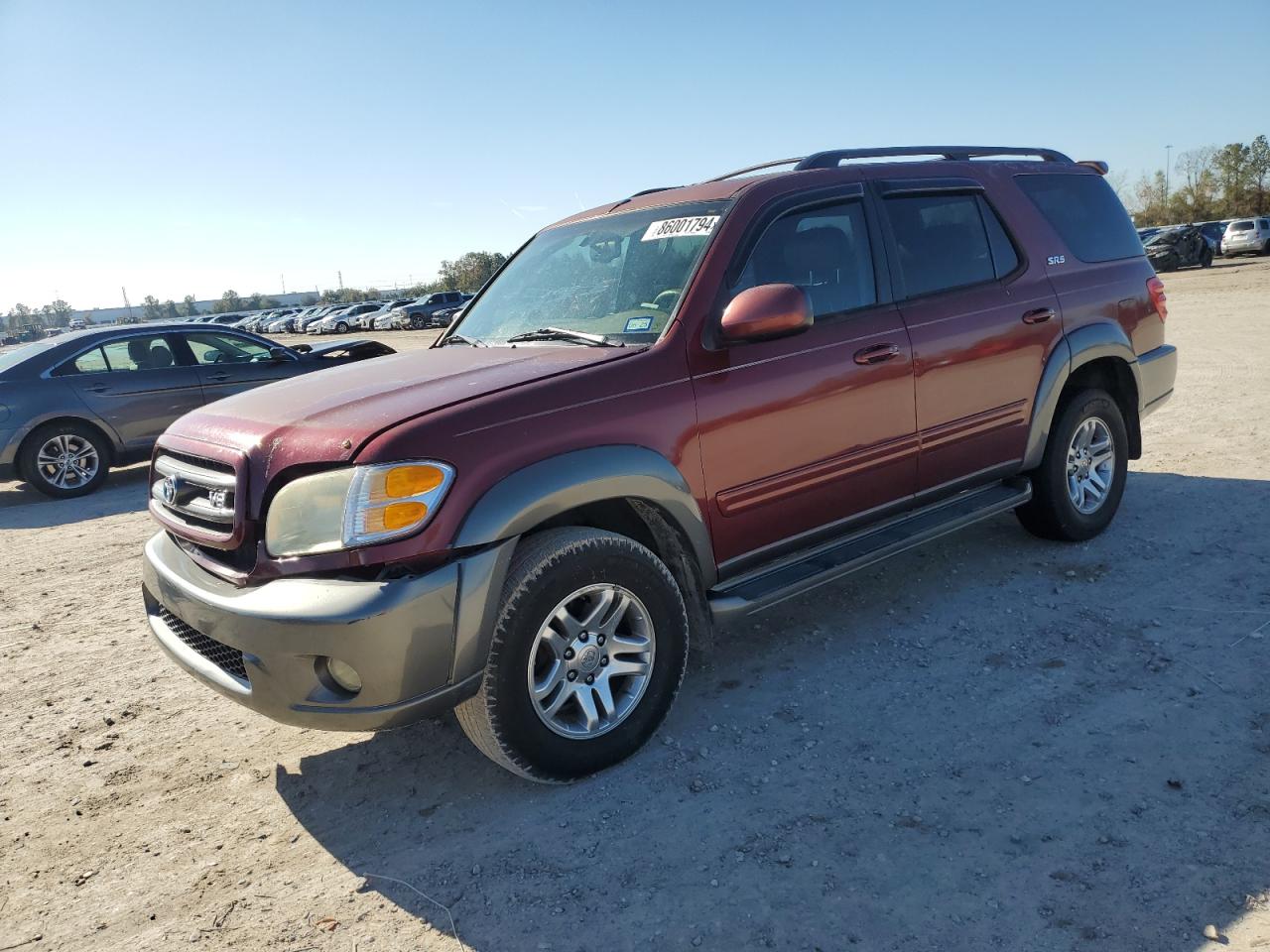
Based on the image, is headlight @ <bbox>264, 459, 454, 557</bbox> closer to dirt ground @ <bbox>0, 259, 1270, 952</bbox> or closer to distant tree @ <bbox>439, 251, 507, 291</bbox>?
dirt ground @ <bbox>0, 259, 1270, 952</bbox>

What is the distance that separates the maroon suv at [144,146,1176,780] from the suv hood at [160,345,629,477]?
0.02 metres

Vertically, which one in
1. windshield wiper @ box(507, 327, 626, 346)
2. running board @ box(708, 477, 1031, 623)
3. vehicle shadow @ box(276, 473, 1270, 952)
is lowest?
vehicle shadow @ box(276, 473, 1270, 952)

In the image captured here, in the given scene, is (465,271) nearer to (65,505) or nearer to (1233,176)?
(1233,176)

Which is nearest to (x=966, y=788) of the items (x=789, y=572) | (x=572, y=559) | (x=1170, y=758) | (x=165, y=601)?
(x=1170, y=758)

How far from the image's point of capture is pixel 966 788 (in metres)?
2.89

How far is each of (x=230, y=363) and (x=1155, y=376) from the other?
8718 mm

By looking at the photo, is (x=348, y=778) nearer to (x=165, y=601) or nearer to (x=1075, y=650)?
(x=165, y=601)

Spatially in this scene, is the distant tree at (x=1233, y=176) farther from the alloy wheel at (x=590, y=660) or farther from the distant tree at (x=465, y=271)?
the alloy wheel at (x=590, y=660)

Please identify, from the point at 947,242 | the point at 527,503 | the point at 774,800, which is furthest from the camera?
the point at 947,242

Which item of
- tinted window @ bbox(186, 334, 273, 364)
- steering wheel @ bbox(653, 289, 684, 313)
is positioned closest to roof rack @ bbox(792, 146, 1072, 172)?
steering wheel @ bbox(653, 289, 684, 313)

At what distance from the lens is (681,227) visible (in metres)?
3.69

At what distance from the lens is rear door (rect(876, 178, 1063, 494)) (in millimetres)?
4047

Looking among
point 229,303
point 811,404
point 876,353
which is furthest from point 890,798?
point 229,303

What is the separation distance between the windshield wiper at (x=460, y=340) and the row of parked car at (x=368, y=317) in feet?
110
